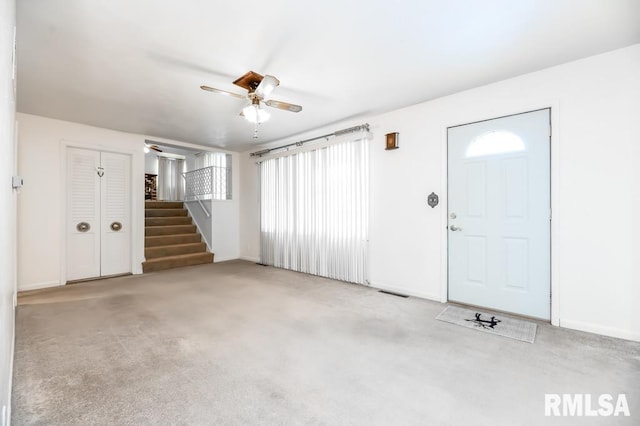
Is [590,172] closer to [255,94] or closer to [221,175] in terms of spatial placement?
[255,94]

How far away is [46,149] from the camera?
4309 mm

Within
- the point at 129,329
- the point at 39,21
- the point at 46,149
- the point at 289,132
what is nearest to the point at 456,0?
the point at 39,21

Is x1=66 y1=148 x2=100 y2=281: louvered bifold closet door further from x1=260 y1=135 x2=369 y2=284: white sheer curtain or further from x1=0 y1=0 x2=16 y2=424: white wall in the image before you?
x1=0 y1=0 x2=16 y2=424: white wall

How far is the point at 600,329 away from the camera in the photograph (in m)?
2.60

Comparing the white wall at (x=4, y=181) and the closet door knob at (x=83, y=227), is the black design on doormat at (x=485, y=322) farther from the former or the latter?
the closet door knob at (x=83, y=227)

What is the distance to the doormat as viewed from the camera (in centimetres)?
263

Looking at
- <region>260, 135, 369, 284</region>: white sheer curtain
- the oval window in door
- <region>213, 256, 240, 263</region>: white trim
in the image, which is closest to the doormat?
<region>260, 135, 369, 284</region>: white sheer curtain

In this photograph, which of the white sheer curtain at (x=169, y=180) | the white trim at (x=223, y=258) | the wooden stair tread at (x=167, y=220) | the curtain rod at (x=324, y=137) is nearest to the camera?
the curtain rod at (x=324, y=137)

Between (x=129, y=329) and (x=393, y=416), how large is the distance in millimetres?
2526

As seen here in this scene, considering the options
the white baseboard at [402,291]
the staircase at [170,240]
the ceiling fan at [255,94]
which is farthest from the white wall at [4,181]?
the staircase at [170,240]

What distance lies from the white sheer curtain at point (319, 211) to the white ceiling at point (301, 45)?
1152 mm

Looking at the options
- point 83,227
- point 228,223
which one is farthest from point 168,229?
point 83,227

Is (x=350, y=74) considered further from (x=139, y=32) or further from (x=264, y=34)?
(x=139, y=32)

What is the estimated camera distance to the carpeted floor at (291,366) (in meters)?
1.64
